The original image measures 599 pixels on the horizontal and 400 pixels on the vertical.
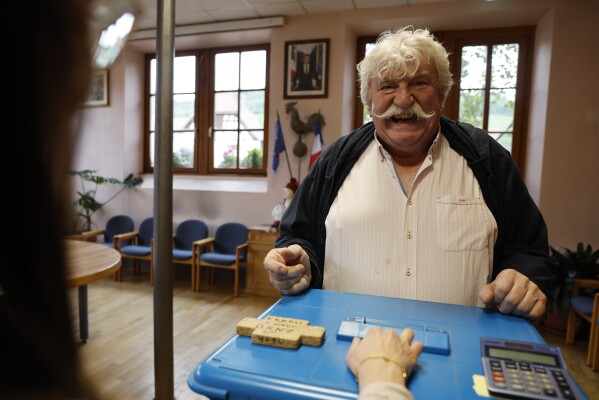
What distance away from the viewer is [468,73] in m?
4.73

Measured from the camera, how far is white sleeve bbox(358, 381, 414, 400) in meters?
0.63

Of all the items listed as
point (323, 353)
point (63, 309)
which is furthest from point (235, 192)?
point (63, 309)

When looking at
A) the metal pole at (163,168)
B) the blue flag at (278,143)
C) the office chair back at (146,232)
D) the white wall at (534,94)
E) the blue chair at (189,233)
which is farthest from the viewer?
the office chair back at (146,232)

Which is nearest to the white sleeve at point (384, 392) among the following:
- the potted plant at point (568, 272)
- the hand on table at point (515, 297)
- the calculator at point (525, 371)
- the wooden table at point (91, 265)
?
the calculator at point (525, 371)

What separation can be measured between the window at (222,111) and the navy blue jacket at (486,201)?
402cm

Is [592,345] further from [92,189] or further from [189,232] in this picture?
[92,189]

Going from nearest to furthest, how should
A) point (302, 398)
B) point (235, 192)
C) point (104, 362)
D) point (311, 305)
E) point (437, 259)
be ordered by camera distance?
point (302, 398), point (311, 305), point (437, 259), point (104, 362), point (235, 192)

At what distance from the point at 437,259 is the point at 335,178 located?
1.54ft

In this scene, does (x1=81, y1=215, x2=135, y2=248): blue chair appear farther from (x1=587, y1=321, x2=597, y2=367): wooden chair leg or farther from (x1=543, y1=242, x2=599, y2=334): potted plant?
(x1=587, y1=321, x2=597, y2=367): wooden chair leg

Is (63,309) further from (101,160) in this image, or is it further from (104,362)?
(101,160)

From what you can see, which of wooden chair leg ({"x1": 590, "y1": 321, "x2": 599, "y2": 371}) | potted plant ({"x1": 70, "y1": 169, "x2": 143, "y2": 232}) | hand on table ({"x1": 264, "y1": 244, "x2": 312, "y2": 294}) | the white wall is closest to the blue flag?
the white wall

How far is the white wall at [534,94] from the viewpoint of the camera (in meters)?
3.97

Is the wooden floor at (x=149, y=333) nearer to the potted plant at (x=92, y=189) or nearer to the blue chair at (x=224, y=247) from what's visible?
the blue chair at (x=224, y=247)

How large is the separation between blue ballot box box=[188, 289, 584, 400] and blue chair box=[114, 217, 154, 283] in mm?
4514
